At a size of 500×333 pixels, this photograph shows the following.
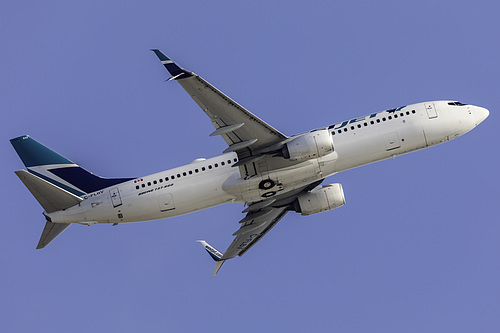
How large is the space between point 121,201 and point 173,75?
487 inches

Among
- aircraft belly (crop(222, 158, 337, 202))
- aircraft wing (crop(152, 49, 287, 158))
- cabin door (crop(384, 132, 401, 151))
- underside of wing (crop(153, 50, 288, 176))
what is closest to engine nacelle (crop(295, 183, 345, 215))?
aircraft belly (crop(222, 158, 337, 202))

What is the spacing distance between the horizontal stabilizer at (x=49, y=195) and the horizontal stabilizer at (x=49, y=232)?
1287 millimetres

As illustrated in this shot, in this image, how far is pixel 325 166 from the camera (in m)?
56.8

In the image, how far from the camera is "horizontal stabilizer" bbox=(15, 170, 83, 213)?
54.1m

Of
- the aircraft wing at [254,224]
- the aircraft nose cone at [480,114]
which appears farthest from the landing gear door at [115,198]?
the aircraft nose cone at [480,114]

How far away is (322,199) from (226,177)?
28.0ft

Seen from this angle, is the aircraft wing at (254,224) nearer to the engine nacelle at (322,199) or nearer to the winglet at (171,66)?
the engine nacelle at (322,199)

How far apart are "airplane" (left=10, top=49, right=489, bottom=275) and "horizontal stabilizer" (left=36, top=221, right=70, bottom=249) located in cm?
7

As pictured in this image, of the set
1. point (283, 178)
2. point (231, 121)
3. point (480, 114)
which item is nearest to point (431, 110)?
point (480, 114)

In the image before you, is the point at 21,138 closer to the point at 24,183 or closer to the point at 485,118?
the point at 24,183

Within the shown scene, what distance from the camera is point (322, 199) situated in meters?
60.8

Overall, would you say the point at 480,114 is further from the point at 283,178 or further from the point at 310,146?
the point at 283,178

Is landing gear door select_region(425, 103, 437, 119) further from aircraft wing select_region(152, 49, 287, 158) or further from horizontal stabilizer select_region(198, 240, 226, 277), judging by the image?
horizontal stabilizer select_region(198, 240, 226, 277)

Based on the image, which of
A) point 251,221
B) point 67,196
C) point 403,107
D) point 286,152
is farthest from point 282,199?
point 67,196
